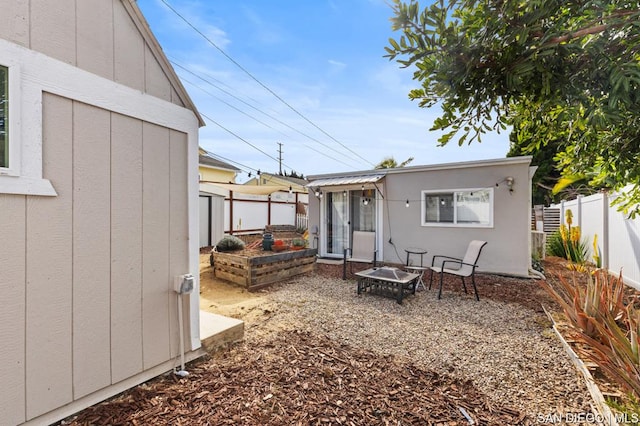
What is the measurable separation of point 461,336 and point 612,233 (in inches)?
222

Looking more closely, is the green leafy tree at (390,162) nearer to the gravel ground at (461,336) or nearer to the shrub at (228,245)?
the shrub at (228,245)

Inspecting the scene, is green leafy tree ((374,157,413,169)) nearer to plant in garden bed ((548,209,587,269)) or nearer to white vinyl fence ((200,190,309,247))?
white vinyl fence ((200,190,309,247))

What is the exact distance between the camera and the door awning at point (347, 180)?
8195 millimetres

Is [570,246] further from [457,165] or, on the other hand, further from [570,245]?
[457,165]

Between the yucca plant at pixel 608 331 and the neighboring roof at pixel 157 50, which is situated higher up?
the neighboring roof at pixel 157 50

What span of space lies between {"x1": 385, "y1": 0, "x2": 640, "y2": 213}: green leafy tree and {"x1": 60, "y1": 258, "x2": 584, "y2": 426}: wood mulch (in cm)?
208

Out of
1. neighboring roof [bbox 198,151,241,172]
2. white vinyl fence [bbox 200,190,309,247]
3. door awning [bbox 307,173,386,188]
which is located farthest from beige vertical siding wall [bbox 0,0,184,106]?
neighboring roof [bbox 198,151,241,172]

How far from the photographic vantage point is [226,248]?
7.11 meters

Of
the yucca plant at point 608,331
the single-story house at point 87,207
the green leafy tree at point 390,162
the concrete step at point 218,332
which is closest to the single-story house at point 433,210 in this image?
the yucca plant at point 608,331

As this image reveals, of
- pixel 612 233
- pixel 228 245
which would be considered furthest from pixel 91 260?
pixel 612 233

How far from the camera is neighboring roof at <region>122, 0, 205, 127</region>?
7.74 ft

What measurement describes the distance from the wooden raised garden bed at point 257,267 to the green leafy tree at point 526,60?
183 inches

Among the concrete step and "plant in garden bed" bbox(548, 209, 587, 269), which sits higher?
"plant in garden bed" bbox(548, 209, 587, 269)

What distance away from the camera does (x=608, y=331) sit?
2490 mm
